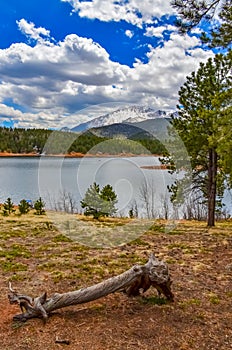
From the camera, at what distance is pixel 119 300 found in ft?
16.7

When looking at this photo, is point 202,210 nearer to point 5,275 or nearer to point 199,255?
point 199,255

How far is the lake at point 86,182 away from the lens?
12730 millimetres

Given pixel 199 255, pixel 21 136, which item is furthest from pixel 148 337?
pixel 21 136

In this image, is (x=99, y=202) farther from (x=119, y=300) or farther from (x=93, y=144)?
(x=119, y=300)

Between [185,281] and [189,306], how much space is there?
3.78 ft

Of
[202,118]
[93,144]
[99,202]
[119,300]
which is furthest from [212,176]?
[119,300]

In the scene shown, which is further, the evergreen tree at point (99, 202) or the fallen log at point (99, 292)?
the evergreen tree at point (99, 202)

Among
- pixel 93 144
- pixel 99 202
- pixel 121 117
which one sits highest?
pixel 121 117

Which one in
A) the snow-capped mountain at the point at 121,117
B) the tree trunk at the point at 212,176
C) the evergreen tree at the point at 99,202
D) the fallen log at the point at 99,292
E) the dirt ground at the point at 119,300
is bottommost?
the dirt ground at the point at 119,300

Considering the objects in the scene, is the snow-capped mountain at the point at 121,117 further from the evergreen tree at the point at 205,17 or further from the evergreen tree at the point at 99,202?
the evergreen tree at the point at 99,202

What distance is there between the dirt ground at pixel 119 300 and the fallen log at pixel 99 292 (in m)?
0.13

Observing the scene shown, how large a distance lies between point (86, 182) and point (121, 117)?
7.24 metres

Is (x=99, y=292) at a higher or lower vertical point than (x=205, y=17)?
lower

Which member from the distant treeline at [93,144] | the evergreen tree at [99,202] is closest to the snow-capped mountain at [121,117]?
the distant treeline at [93,144]
